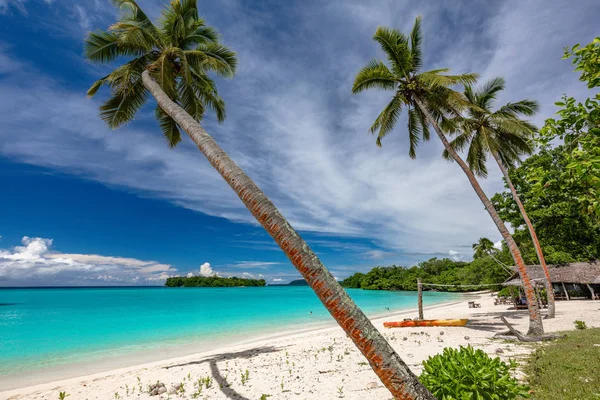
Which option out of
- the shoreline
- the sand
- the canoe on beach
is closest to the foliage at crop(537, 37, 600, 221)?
the sand

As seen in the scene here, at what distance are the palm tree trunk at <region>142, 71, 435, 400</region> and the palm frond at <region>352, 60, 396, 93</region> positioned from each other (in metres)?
10.1

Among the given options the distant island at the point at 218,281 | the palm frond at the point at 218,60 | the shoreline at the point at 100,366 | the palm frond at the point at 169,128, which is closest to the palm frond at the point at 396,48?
the palm frond at the point at 218,60

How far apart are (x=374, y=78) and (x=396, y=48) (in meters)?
1.41

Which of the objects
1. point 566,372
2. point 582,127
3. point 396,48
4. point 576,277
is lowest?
point 566,372

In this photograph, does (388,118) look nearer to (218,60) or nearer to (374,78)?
(374,78)

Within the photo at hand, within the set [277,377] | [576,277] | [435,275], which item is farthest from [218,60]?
[435,275]

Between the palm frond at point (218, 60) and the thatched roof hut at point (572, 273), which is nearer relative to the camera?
the palm frond at point (218, 60)

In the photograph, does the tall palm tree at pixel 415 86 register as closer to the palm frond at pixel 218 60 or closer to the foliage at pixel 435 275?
the palm frond at pixel 218 60

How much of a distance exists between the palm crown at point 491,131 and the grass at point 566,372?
8895 millimetres

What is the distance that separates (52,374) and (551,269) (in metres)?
34.2

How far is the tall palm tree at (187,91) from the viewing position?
277cm

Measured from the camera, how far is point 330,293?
2.77m

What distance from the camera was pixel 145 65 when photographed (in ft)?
28.6

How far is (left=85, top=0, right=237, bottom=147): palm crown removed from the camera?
7.62m
